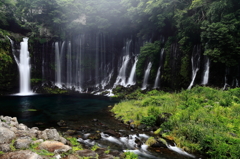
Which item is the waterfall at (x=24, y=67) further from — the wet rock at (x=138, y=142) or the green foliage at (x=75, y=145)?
the wet rock at (x=138, y=142)

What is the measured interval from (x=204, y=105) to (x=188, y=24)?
55.3 feet

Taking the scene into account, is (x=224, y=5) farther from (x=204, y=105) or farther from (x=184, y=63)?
(x=204, y=105)

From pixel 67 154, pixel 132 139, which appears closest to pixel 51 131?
pixel 67 154

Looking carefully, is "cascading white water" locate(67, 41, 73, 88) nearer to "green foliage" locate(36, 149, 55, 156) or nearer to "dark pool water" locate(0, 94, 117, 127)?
"dark pool water" locate(0, 94, 117, 127)

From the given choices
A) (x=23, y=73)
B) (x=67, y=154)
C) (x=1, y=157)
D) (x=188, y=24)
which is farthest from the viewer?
(x=23, y=73)

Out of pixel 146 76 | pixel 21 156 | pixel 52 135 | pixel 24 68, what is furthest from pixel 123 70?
pixel 21 156

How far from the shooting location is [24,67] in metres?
35.0

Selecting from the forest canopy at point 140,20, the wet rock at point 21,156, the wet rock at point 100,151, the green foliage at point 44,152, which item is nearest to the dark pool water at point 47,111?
the wet rock at point 100,151

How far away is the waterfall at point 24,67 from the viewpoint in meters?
34.0

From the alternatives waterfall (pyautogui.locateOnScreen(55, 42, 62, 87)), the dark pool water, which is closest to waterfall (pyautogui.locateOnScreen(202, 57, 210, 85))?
the dark pool water

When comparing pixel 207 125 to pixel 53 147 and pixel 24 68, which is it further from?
pixel 24 68

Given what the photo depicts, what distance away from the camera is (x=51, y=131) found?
672 centimetres

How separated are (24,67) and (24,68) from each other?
0.22 meters

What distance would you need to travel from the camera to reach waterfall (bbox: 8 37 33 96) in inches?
1339
